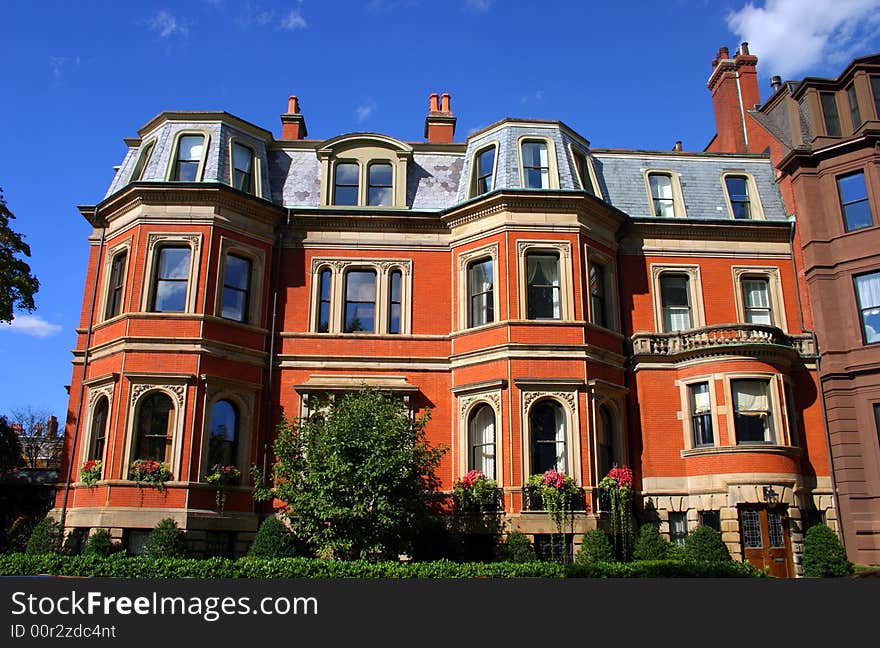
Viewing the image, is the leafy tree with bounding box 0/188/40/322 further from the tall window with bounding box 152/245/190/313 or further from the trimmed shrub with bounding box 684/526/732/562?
the trimmed shrub with bounding box 684/526/732/562

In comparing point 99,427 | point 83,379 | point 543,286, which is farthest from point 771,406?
point 83,379

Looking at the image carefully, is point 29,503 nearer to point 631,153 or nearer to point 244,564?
point 244,564

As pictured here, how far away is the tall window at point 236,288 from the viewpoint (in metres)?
22.2

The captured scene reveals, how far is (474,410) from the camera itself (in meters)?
21.8

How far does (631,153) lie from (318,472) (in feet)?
53.4

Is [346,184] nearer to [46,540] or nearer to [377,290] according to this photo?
[377,290]

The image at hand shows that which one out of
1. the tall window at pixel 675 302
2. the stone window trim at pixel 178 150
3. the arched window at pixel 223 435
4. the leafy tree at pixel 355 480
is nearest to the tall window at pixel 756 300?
the tall window at pixel 675 302

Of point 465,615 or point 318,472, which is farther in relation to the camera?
point 318,472

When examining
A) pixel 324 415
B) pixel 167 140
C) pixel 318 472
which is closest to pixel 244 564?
pixel 318 472

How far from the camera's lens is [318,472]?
57.8 feet

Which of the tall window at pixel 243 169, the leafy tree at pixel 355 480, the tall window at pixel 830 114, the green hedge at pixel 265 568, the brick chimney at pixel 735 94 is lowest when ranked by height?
the green hedge at pixel 265 568

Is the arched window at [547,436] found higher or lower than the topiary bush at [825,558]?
higher

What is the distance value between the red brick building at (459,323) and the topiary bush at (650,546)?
1.38 metres

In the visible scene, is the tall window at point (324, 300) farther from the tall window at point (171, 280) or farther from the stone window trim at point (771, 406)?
the stone window trim at point (771, 406)
